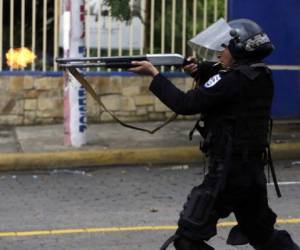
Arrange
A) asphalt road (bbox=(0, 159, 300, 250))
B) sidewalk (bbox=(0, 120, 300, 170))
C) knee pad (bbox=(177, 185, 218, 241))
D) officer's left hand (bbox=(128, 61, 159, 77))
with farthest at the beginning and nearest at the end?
sidewalk (bbox=(0, 120, 300, 170)), asphalt road (bbox=(0, 159, 300, 250)), officer's left hand (bbox=(128, 61, 159, 77)), knee pad (bbox=(177, 185, 218, 241))

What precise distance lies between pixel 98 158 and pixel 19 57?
114 inches

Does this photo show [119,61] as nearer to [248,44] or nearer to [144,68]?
[144,68]

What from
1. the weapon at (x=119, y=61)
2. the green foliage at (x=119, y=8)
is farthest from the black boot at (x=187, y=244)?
the green foliage at (x=119, y=8)

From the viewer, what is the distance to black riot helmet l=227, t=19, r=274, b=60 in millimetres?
4129

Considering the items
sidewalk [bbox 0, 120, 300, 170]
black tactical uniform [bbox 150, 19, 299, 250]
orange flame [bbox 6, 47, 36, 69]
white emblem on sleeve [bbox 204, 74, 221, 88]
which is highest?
white emblem on sleeve [bbox 204, 74, 221, 88]

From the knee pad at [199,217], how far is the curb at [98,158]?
527 centimetres

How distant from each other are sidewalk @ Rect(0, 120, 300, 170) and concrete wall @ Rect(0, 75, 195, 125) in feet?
0.74

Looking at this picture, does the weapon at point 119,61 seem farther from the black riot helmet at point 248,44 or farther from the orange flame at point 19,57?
the orange flame at point 19,57

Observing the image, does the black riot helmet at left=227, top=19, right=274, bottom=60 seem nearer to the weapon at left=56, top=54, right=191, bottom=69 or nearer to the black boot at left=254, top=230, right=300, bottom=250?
the weapon at left=56, top=54, right=191, bottom=69

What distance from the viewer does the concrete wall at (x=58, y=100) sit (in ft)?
37.6

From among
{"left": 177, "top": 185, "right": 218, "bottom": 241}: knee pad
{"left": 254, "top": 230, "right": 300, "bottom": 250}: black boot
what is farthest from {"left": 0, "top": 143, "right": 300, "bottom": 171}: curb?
{"left": 177, "top": 185, "right": 218, "bottom": 241}: knee pad

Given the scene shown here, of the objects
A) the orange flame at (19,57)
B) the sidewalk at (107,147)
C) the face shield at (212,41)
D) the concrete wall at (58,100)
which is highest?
the face shield at (212,41)

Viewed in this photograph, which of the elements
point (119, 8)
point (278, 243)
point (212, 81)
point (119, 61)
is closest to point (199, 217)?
point (278, 243)

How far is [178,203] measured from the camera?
287 inches
